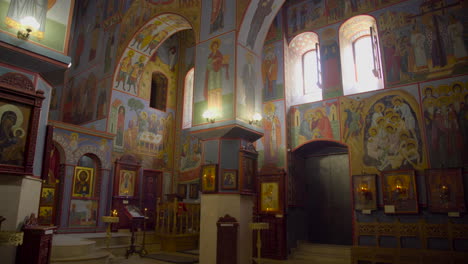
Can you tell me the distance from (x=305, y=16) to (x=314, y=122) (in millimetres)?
4473

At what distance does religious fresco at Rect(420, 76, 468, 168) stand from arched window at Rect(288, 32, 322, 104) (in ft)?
13.6

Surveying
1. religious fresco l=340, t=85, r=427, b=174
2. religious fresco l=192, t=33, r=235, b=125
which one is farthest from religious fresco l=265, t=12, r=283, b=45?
religious fresco l=340, t=85, r=427, b=174

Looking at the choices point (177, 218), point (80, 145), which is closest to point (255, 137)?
point (177, 218)

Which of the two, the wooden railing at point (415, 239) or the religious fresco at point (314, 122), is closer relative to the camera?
the wooden railing at point (415, 239)

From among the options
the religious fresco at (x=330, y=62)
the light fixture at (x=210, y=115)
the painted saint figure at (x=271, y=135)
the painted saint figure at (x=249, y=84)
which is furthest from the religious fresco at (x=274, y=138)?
the light fixture at (x=210, y=115)

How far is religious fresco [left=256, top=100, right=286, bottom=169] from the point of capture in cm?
1252

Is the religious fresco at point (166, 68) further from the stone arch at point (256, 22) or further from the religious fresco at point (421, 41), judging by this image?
the religious fresco at point (421, 41)

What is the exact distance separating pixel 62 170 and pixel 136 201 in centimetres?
357

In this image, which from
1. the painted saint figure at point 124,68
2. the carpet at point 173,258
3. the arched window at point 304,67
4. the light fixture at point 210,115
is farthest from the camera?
the painted saint figure at point 124,68

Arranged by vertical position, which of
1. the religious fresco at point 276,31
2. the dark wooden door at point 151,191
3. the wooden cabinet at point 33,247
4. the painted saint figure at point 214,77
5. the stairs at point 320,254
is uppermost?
the religious fresco at point 276,31

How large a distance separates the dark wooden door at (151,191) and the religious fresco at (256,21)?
8080 millimetres

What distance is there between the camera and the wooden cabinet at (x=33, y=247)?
5363 mm

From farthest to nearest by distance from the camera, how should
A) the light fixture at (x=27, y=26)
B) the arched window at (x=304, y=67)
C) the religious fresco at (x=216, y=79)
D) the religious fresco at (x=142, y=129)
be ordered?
the religious fresco at (x=142, y=129)
the arched window at (x=304, y=67)
the religious fresco at (x=216, y=79)
the light fixture at (x=27, y=26)

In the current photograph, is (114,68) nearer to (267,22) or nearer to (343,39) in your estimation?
(267,22)
